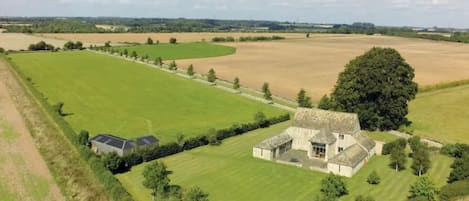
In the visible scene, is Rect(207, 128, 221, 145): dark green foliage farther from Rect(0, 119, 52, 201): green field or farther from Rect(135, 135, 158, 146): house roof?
Rect(0, 119, 52, 201): green field

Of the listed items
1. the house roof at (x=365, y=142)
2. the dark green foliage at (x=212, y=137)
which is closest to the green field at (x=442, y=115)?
the house roof at (x=365, y=142)

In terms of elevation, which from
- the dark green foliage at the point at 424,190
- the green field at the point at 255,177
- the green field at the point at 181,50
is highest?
the green field at the point at 181,50

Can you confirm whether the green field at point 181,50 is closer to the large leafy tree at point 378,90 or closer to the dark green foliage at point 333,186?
the large leafy tree at point 378,90

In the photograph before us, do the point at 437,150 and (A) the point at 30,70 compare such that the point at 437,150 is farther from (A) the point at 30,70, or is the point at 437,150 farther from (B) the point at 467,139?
(A) the point at 30,70

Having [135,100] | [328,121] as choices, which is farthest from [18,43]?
[328,121]

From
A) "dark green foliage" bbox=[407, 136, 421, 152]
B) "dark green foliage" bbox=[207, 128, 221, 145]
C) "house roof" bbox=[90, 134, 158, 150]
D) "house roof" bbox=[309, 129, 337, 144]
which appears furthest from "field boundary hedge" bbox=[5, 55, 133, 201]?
"dark green foliage" bbox=[407, 136, 421, 152]

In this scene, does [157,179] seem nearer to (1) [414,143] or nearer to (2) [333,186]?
(2) [333,186]
